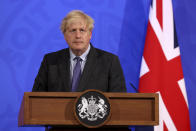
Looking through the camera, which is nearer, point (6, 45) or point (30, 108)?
point (30, 108)

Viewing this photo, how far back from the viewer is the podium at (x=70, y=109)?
4.39ft

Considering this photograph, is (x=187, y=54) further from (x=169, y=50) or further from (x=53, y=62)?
(x=53, y=62)

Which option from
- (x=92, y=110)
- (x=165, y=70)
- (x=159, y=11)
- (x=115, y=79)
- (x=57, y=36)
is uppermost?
(x=159, y=11)

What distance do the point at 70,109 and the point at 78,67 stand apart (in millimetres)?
462

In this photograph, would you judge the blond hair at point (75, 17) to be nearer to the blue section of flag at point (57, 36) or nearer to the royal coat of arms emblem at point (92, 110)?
the royal coat of arms emblem at point (92, 110)

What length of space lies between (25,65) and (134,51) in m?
1.09

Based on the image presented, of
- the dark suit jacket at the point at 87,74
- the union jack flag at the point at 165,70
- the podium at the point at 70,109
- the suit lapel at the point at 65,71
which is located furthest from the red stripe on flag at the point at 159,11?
the podium at the point at 70,109

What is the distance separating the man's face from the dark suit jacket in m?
0.07

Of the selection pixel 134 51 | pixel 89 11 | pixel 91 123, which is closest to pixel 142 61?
pixel 134 51

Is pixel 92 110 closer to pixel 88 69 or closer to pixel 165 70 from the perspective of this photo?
pixel 88 69

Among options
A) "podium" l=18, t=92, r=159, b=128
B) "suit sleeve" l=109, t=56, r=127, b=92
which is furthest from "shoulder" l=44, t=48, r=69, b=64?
"podium" l=18, t=92, r=159, b=128

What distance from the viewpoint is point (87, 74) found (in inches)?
Result: 66.9

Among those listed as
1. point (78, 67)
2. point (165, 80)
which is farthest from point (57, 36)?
point (78, 67)

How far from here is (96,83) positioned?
1.70 m
